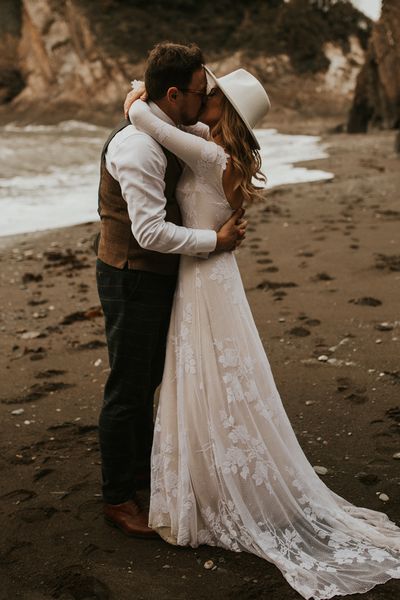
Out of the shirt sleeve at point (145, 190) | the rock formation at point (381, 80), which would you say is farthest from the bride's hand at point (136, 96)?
the rock formation at point (381, 80)

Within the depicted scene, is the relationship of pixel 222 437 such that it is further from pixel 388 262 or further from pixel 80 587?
pixel 388 262

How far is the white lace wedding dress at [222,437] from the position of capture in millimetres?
2670

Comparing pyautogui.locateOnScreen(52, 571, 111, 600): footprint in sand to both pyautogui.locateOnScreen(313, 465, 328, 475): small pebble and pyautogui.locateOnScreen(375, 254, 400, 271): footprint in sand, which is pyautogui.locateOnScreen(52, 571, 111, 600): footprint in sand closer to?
pyautogui.locateOnScreen(313, 465, 328, 475): small pebble

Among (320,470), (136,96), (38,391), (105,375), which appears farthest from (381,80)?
(136,96)

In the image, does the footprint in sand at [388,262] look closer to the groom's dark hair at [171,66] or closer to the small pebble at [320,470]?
the small pebble at [320,470]

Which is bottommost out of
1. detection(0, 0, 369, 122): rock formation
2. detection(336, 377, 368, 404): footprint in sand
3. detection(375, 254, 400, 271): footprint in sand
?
detection(0, 0, 369, 122): rock formation

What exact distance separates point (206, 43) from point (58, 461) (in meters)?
44.0

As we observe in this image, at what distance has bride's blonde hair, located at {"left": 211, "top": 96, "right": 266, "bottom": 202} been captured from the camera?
2547mm

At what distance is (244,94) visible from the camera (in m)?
2.51

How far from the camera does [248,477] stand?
270 centimetres

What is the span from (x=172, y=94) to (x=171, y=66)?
10 cm

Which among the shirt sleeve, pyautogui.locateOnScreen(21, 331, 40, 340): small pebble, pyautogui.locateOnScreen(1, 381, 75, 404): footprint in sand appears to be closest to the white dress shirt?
the shirt sleeve

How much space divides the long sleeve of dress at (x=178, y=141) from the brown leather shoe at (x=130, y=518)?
4.46 ft

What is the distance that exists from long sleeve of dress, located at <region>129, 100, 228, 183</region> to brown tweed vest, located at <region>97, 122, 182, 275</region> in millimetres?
100
